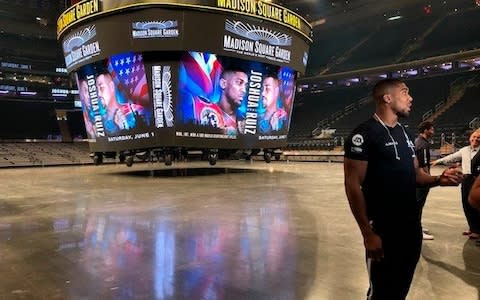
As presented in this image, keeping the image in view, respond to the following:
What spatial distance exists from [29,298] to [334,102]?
142 ft

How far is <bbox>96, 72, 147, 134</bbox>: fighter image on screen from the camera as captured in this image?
17609 millimetres

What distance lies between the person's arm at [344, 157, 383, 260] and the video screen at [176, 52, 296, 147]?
47.2 feet

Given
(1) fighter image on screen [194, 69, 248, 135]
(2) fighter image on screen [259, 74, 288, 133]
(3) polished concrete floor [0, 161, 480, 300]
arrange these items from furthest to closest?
(2) fighter image on screen [259, 74, 288, 133] < (1) fighter image on screen [194, 69, 248, 135] < (3) polished concrete floor [0, 161, 480, 300]

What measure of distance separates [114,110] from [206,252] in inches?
558

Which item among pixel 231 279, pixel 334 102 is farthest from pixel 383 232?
pixel 334 102

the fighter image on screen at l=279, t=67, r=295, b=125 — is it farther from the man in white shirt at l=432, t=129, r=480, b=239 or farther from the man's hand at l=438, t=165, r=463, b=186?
the man's hand at l=438, t=165, r=463, b=186

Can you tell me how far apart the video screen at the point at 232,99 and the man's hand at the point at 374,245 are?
1452cm

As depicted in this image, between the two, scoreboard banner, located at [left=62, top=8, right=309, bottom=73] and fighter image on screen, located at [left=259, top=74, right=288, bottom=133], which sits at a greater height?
scoreboard banner, located at [left=62, top=8, right=309, bottom=73]

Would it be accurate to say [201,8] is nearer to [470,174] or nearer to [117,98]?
[117,98]

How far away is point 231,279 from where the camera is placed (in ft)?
14.5

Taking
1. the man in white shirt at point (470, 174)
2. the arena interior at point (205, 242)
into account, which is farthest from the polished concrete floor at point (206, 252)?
the man in white shirt at point (470, 174)

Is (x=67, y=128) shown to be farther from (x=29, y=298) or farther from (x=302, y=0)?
(x=29, y=298)

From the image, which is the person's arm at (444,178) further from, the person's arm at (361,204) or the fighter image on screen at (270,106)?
the fighter image on screen at (270,106)

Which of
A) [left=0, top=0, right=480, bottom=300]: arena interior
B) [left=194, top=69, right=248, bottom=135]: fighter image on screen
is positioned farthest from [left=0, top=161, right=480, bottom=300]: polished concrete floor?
[left=194, top=69, right=248, bottom=135]: fighter image on screen
